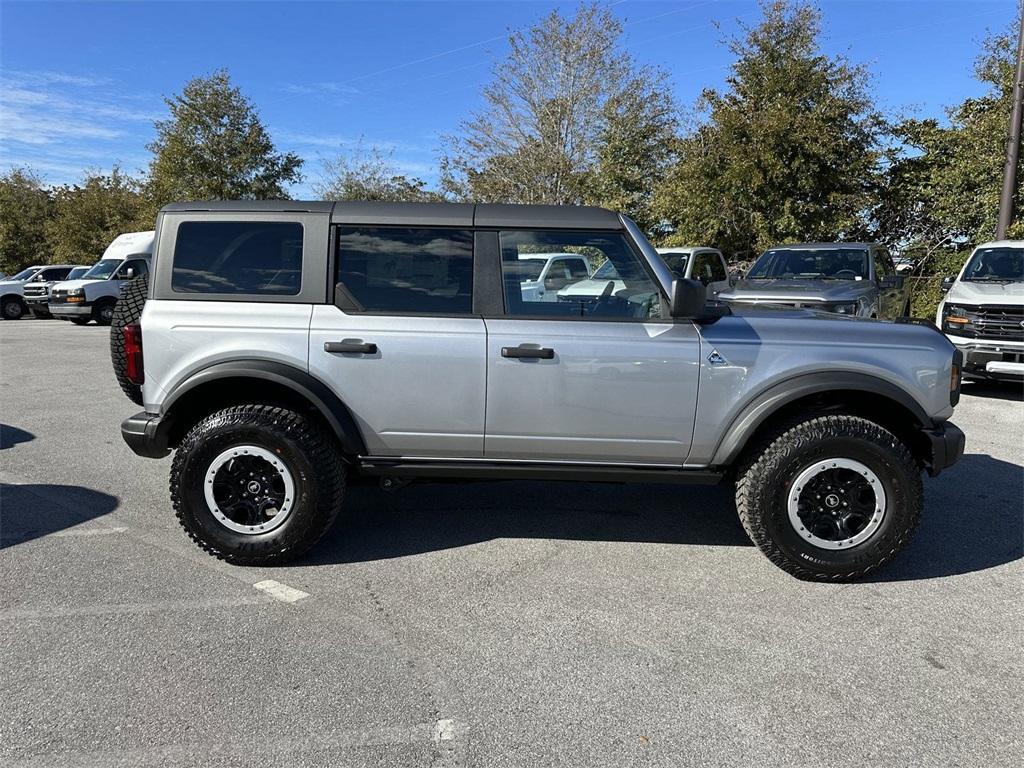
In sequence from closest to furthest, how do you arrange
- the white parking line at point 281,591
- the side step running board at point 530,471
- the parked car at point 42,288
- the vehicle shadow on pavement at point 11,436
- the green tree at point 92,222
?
the white parking line at point 281,591 → the side step running board at point 530,471 → the vehicle shadow on pavement at point 11,436 → the parked car at point 42,288 → the green tree at point 92,222

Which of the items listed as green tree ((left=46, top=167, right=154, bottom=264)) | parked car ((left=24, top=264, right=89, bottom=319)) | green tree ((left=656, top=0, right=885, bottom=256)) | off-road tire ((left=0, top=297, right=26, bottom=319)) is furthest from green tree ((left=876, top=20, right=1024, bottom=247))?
green tree ((left=46, top=167, right=154, bottom=264))

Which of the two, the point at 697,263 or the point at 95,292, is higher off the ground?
the point at 697,263

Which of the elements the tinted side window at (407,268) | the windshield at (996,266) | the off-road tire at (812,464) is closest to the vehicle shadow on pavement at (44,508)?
the tinted side window at (407,268)

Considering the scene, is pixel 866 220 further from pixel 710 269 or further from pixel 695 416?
pixel 695 416

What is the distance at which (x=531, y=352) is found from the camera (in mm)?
3686

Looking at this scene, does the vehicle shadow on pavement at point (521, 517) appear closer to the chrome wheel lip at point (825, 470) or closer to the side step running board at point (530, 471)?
the side step running board at point (530, 471)

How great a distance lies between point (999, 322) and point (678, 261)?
4.96 meters

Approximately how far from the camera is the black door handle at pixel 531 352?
12.1 feet

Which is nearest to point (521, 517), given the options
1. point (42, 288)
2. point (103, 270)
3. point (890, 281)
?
point (890, 281)

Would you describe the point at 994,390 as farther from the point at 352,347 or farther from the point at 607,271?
the point at 352,347

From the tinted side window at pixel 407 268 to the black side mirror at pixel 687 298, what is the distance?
41.8 inches

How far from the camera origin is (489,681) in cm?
283

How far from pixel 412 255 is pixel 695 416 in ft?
5.64

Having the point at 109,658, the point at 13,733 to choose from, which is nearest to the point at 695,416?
the point at 109,658
